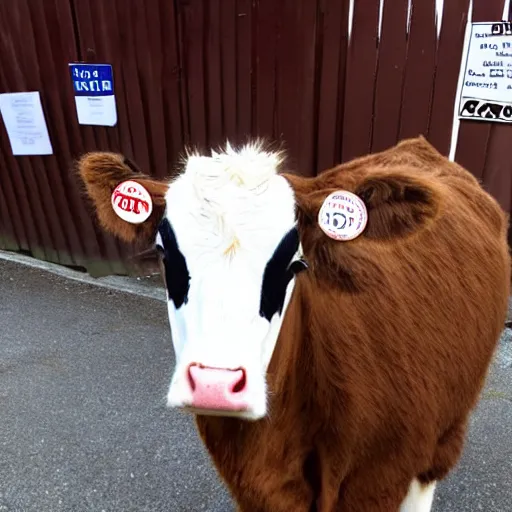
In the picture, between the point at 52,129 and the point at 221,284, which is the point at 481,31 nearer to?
the point at 221,284

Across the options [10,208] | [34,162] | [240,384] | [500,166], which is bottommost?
[10,208]

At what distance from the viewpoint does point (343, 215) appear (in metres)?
1.51

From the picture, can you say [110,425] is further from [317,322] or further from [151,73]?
[151,73]

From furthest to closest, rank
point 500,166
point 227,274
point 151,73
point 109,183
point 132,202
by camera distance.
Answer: point 151,73 → point 500,166 → point 109,183 → point 132,202 → point 227,274

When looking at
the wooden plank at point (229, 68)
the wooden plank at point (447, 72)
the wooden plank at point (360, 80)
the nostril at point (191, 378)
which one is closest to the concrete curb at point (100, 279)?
the wooden plank at point (229, 68)

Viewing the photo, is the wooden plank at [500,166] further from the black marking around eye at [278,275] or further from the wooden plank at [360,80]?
the black marking around eye at [278,275]

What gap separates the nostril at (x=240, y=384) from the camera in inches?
49.3

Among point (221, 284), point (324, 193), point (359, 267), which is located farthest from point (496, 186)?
point (221, 284)

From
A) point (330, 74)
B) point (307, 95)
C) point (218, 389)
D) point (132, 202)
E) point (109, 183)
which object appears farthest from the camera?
point (307, 95)

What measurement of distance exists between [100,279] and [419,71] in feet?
10.8

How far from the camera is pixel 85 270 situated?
5215 millimetres

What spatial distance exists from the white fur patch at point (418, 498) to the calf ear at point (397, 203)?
1.14m

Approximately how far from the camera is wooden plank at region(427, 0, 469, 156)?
360 centimetres

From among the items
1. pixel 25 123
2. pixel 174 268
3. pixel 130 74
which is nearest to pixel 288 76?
pixel 130 74
